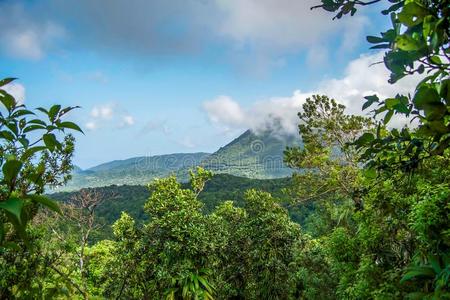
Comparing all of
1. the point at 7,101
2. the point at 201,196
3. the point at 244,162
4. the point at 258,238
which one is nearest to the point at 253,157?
the point at 244,162

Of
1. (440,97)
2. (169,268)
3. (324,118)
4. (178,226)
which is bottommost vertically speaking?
(169,268)

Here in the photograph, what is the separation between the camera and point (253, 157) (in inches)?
4286

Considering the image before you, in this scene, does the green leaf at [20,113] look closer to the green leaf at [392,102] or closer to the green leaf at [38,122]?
the green leaf at [38,122]

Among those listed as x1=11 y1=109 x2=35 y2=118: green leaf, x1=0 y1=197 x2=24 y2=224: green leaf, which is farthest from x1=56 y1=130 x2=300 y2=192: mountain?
x1=0 y1=197 x2=24 y2=224: green leaf

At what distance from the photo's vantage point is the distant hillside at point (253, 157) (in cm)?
9631

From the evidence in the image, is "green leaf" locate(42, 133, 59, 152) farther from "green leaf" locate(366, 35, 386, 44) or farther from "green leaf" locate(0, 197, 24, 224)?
"green leaf" locate(366, 35, 386, 44)

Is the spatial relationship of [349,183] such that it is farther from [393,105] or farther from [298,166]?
[393,105]

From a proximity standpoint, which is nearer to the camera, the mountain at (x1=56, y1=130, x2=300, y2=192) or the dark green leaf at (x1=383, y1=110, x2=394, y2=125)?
the dark green leaf at (x1=383, y1=110, x2=394, y2=125)

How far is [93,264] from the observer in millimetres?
19797

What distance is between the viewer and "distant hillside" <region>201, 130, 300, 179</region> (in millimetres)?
96312

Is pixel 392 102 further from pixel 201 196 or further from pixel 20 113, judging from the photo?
pixel 201 196

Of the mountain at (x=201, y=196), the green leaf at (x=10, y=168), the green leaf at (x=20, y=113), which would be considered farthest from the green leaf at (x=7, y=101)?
the mountain at (x=201, y=196)

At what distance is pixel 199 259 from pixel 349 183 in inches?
202

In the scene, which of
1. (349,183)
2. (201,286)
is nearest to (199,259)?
(201,286)
